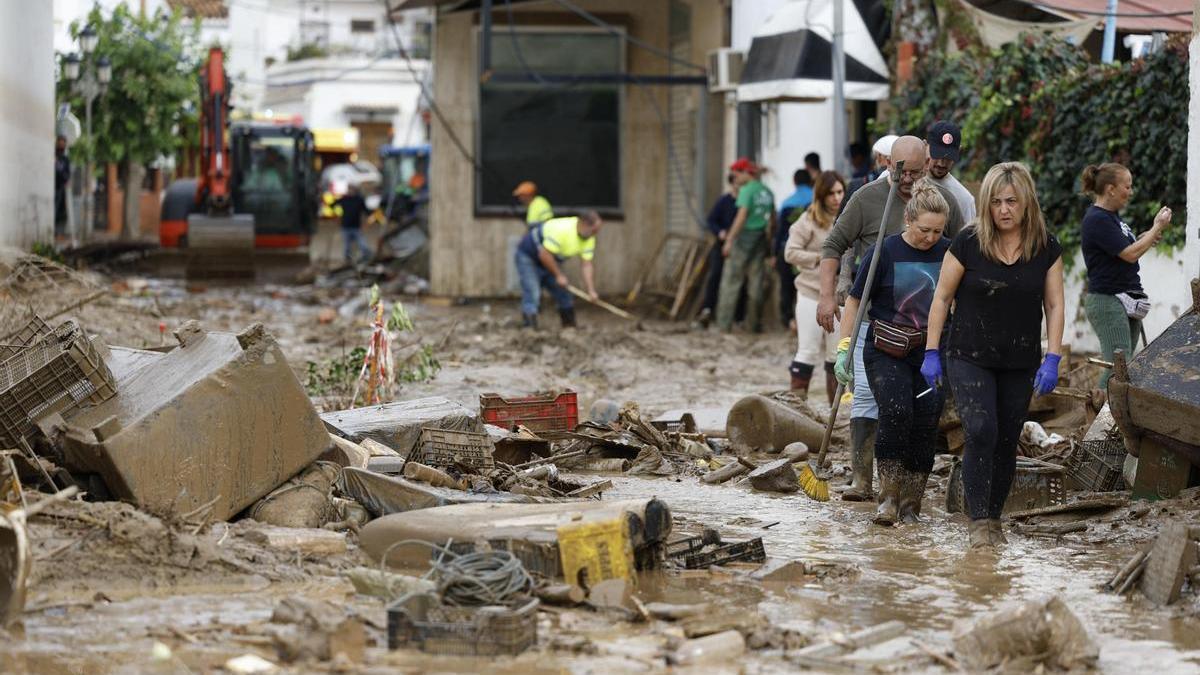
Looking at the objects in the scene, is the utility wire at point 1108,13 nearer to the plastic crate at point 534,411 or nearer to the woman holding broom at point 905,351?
the plastic crate at point 534,411

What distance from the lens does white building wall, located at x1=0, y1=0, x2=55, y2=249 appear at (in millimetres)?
20812

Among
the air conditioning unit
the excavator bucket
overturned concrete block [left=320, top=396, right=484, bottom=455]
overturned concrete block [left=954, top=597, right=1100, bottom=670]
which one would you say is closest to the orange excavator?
the excavator bucket

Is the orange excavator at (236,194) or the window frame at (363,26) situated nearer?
the orange excavator at (236,194)

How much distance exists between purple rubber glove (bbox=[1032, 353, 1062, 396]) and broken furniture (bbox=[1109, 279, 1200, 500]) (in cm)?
71

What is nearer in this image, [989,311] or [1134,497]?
[989,311]

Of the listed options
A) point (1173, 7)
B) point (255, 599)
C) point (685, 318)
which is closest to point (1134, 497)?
point (255, 599)

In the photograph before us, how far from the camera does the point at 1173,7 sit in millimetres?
16969

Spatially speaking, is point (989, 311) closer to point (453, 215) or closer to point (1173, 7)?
point (1173, 7)

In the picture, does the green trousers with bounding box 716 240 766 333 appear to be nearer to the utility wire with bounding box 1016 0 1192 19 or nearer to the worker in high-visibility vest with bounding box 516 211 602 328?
the worker in high-visibility vest with bounding box 516 211 602 328

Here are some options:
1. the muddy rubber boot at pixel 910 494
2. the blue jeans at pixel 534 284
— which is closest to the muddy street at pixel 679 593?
the muddy rubber boot at pixel 910 494

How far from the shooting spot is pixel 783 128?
69.7ft

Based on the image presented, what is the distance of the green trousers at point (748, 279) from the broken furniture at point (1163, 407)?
11094mm

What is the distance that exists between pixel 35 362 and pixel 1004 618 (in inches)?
173

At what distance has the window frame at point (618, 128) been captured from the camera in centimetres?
2495
